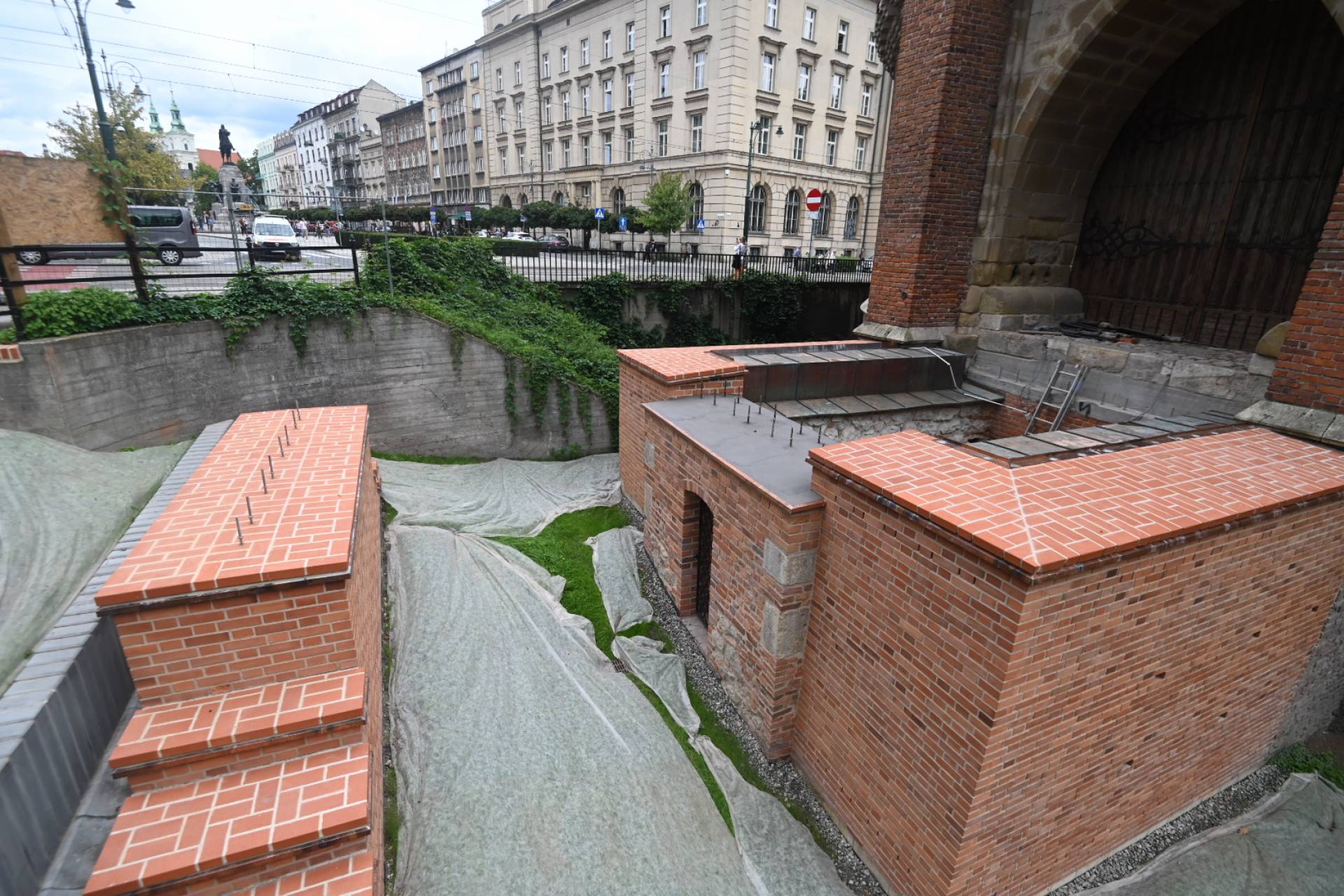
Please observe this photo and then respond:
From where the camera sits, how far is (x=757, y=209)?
34312 mm

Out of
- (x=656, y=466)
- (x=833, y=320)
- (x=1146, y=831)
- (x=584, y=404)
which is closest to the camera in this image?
(x=1146, y=831)

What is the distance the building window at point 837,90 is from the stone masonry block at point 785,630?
3832 cm

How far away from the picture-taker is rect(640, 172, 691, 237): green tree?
28.6 meters

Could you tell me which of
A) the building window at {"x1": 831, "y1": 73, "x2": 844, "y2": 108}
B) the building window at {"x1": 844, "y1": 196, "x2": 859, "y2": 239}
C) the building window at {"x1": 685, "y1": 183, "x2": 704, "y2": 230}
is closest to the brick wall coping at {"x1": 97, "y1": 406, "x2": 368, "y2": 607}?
the building window at {"x1": 685, "y1": 183, "x2": 704, "y2": 230}

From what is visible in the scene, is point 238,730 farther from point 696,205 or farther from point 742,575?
point 696,205

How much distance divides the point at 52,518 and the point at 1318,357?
10.4 metres

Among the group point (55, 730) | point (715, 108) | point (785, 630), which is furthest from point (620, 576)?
point (715, 108)

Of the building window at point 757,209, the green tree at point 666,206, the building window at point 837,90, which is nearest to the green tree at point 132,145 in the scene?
the green tree at point 666,206

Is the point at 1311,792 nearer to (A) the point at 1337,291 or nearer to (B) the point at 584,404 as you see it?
(A) the point at 1337,291

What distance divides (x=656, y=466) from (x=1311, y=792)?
6892mm

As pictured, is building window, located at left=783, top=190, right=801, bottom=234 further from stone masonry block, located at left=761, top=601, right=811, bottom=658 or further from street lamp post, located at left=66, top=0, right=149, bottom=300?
stone masonry block, located at left=761, top=601, right=811, bottom=658

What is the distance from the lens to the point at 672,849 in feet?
14.2

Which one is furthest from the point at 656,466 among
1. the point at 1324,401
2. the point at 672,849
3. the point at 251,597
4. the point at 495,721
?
the point at 1324,401

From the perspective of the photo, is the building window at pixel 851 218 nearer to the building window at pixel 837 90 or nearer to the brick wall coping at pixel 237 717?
the building window at pixel 837 90
